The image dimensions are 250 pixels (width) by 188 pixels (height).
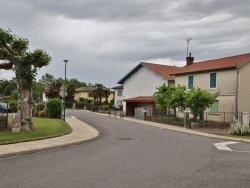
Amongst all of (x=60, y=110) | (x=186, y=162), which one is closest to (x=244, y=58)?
(x=60, y=110)

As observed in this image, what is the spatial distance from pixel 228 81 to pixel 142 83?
19.4 metres

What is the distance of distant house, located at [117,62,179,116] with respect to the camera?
48062mm

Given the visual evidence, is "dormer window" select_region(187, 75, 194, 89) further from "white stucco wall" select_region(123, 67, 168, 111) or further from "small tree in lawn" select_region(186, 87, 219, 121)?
"small tree in lawn" select_region(186, 87, 219, 121)

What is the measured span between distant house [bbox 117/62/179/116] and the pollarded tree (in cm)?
2635

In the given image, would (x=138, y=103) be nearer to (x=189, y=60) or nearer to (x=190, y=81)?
(x=189, y=60)

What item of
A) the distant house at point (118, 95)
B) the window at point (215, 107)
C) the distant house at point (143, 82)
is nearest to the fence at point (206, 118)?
the window at point (215, 107)

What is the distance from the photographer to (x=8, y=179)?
8.55 metres

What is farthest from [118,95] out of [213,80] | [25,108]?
[25,108]

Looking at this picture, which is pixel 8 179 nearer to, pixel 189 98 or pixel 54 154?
pixel 54 154

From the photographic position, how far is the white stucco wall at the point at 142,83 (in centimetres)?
4944

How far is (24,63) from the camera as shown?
2148 cm

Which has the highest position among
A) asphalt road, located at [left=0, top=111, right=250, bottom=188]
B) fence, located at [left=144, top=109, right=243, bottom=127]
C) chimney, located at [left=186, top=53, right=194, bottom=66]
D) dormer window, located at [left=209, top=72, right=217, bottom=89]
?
chimney, located at [left=186, top=53, right=194, bottom=66]

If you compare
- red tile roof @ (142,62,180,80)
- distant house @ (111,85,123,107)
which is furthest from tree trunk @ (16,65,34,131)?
distant house @ (111,85,123,107)

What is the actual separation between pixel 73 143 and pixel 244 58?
23003 millimetres
